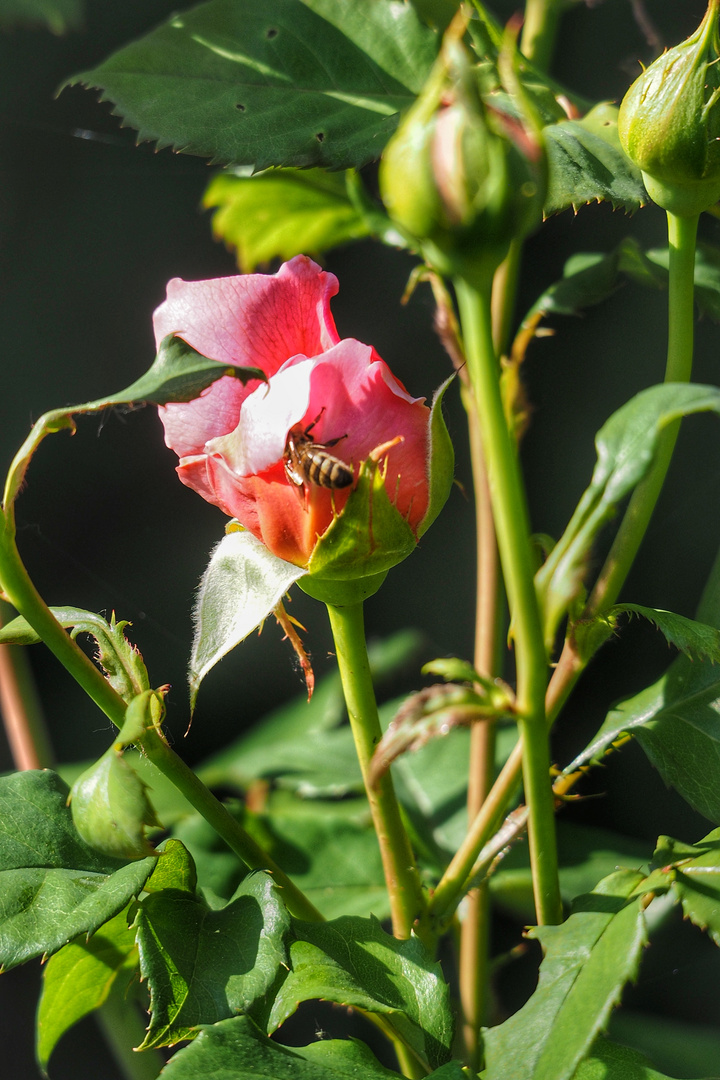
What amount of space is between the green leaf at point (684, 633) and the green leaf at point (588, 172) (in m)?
0.17

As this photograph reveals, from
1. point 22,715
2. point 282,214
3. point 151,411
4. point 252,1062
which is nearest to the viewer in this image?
point 252,1062

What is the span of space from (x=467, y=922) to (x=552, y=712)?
0.75 feet

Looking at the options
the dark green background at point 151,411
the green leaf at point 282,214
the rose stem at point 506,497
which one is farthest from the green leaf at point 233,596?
the dark green background at point 151,411

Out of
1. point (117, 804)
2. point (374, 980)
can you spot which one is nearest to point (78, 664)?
point (117, 804)

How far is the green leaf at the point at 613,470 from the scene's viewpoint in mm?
217

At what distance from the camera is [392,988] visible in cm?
35

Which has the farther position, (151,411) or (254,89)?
(151,411)

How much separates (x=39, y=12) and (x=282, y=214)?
0.24 m

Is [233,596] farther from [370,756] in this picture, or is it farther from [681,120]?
[681,120]

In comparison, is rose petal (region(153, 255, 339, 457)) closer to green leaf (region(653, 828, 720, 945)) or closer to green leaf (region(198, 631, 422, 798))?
green leaf (region(653, 828, 720, 945))

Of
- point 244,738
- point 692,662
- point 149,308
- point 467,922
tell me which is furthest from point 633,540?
point 149,308

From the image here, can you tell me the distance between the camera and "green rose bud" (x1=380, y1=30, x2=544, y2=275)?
196 millimetres

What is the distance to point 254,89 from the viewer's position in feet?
1.43

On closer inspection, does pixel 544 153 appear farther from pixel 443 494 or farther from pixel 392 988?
pixel 392 988
